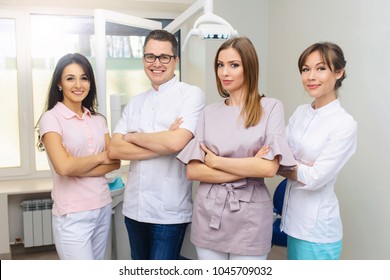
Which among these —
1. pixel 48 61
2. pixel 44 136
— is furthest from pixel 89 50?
pixel 44 136

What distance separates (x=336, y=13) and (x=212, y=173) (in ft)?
5.16

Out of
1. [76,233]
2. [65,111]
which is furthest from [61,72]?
[76,233]

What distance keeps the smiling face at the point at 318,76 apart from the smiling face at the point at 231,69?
0.90 feet

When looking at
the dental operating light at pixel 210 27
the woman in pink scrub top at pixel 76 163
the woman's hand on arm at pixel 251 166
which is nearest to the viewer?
the woman's hand on arm at pixel 251 166

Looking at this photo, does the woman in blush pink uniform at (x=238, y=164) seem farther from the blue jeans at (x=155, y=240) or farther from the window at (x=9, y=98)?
the window at (x=9, y=98)

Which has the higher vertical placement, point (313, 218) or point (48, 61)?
point (48, 61)

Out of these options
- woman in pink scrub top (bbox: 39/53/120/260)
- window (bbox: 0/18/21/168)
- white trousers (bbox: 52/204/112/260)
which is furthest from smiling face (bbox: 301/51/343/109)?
window (bbox: 0/18/21/168)

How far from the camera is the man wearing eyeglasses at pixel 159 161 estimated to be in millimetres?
1646

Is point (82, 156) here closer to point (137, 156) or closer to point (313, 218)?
point (137, 156)

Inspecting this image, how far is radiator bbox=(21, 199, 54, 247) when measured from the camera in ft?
10.7

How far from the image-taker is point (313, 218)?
1.54 metres

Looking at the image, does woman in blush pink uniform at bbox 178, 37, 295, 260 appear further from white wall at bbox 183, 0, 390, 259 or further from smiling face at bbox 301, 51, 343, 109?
white wall at bbox 183, 0, 390, 259

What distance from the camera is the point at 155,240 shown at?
1665mm

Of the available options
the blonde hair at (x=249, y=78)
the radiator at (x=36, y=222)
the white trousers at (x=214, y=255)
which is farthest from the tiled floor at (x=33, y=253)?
the blonde hair at (x=249, y=78)
